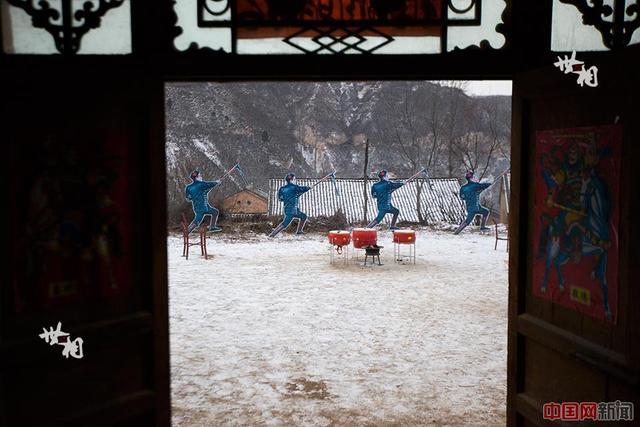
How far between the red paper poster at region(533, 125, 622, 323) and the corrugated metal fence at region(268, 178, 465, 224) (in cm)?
1938

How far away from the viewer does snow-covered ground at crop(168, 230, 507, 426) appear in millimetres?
5125

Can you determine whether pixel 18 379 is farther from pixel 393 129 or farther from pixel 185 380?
pixel 393 129

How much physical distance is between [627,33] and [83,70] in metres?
3.12

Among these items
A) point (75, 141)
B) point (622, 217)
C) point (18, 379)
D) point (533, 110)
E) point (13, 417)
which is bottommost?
point (13, 417)

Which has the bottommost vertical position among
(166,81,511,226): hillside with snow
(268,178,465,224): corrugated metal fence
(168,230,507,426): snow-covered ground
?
(168,230,507,426): snow-covered ground

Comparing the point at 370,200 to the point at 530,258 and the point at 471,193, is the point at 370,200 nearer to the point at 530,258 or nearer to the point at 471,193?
the point at 471,193

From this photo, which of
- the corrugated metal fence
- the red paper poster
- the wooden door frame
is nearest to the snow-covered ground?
the wooden door frame

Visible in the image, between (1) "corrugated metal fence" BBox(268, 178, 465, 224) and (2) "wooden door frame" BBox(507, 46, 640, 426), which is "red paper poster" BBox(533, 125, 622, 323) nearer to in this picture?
(2) "wooden door frame" BBox(507, 46, 640, 426)

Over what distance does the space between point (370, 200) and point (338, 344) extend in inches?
672

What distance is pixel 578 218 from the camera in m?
2.92

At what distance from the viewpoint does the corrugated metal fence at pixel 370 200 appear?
76.2 feet

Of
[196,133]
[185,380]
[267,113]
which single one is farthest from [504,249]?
[267,113]

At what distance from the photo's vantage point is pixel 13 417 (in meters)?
2.79

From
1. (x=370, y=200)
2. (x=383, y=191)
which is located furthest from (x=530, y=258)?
(x=370, y=200)
